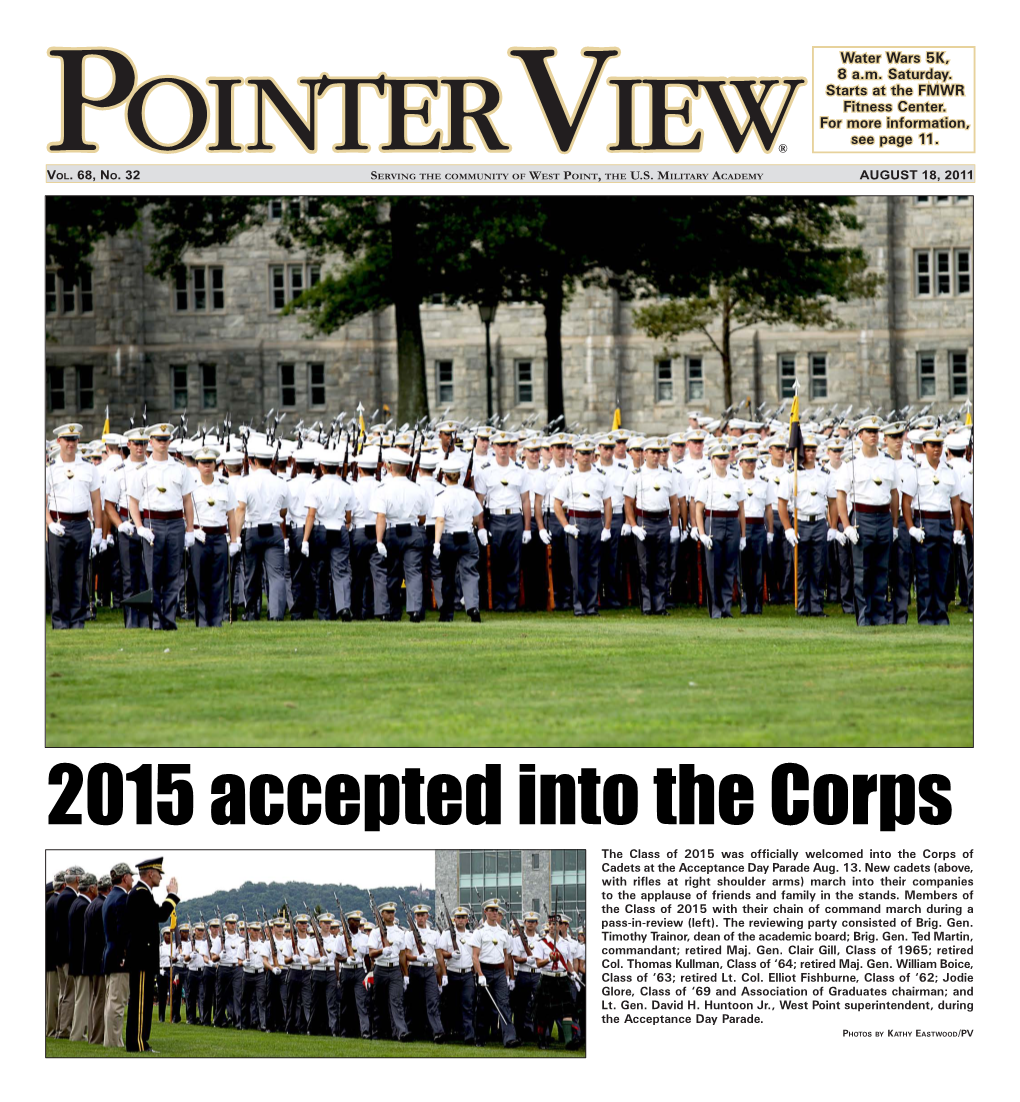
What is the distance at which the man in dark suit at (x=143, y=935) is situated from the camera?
9.72 m

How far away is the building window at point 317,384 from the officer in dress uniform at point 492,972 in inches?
1577

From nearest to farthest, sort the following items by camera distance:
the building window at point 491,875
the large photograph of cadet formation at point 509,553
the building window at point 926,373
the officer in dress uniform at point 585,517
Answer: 1. the building window at point 491,875
2. the large photograph of cadet formation at point 509,553
3. the officer in dress uniform at point 585,517
4. the building window at point 926,373

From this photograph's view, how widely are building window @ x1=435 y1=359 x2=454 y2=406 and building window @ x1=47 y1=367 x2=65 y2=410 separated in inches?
427

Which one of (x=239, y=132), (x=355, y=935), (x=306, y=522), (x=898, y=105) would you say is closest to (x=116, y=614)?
(x=306, y=522)

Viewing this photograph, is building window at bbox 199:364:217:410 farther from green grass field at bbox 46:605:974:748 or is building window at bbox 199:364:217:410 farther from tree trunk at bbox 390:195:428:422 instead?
green grass field at bbox 46:605:974:748

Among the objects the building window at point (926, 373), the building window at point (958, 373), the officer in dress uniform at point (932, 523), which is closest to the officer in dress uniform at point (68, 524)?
the officer in dress uniform at point (932, 523)

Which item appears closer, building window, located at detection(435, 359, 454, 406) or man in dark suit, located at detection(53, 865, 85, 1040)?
man in dark suit, located at detection(53, 865, 85, 1040)

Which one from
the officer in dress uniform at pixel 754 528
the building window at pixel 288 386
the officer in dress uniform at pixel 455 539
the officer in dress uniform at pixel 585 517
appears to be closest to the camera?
the officer in dress uniform at pixel 455 539

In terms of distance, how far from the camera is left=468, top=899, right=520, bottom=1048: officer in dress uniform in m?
12.0

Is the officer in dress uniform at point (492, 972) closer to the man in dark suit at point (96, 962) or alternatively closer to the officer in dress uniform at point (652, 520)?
the man in dark suit at point (96, 962)

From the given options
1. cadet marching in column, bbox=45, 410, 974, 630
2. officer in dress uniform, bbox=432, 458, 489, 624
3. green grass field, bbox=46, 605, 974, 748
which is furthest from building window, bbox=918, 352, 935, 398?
officer in dress uniform, bbox=432, 458, 489, 624

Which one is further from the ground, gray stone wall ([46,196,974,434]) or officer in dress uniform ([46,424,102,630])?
gray stone wall ([46,196,974,434])

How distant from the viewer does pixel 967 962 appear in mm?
9336

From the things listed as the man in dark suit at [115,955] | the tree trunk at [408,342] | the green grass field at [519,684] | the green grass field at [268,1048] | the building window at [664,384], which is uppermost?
the building window at [664,384]
